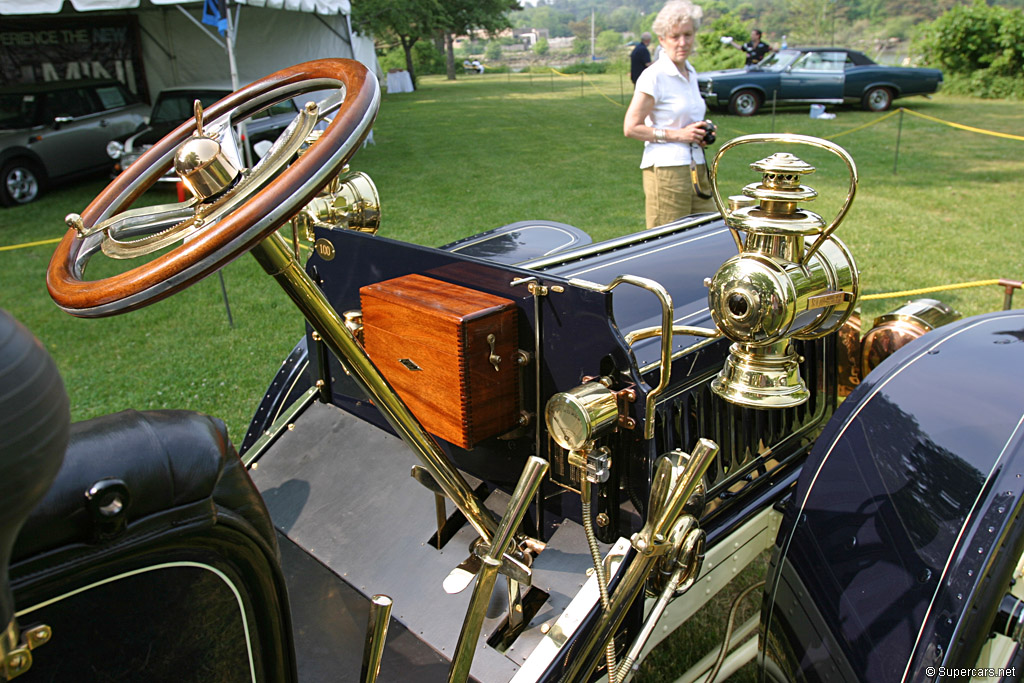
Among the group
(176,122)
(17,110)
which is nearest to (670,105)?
(176,122)

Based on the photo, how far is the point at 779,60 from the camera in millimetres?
15836

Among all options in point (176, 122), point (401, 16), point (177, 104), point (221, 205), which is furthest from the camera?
point (401, 16)

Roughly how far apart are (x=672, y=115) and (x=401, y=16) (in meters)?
23.2

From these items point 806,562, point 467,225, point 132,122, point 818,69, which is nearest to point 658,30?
point 806,562

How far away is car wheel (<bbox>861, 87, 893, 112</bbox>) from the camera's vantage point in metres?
15.5

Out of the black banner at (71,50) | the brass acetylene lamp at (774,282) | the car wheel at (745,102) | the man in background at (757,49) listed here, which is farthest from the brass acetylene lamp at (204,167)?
the man in background at (757,49)

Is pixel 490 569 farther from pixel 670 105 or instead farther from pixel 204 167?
pixel 670 105

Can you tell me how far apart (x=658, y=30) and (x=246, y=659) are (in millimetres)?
3538

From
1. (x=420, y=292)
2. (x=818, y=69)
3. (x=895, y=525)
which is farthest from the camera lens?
(x=818, y=69)

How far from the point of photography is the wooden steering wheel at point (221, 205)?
100 centimetres

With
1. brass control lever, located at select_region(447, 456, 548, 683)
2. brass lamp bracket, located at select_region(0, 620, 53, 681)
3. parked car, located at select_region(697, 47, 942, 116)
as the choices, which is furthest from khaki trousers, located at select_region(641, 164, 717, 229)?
parked car, located at select_region(697, 47, 942, 116)

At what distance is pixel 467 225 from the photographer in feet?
25.9

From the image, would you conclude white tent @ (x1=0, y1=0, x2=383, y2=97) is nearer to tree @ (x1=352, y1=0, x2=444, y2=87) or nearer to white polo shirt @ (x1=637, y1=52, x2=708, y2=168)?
white polo shirt @ (x1=637, y1=52, x2=708, y2=168)

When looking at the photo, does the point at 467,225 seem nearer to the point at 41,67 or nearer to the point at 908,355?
the point at 908,355
